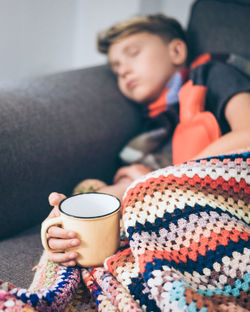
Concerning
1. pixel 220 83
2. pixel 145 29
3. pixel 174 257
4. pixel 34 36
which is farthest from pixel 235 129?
pixel 34 36

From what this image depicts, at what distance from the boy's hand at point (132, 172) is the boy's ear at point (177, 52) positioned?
38 cm

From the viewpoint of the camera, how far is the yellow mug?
0.46 meters

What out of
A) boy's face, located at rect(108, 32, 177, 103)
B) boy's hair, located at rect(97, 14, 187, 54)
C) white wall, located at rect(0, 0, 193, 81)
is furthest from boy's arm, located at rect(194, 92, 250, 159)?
white wall, located at rect(0, 0, 193, 81)

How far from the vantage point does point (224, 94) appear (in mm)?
795

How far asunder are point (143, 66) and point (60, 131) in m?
0.36

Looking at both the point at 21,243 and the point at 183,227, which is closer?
the point at 183,227

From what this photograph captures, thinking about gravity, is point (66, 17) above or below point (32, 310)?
above

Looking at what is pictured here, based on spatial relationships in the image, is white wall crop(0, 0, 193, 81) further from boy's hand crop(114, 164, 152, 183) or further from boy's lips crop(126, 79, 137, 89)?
boy's hand crop(114, 164, 152, 183)

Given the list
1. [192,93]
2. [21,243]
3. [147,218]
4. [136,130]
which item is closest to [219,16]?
[192,93]

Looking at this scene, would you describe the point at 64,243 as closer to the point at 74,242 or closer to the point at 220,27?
the point at 74,242

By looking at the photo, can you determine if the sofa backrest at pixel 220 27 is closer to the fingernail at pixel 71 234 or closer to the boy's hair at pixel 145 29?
the boy's hair at pixel 145 29

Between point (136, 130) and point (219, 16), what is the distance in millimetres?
430

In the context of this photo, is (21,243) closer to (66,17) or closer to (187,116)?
(187,116)

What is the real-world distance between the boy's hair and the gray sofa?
0.19ft
